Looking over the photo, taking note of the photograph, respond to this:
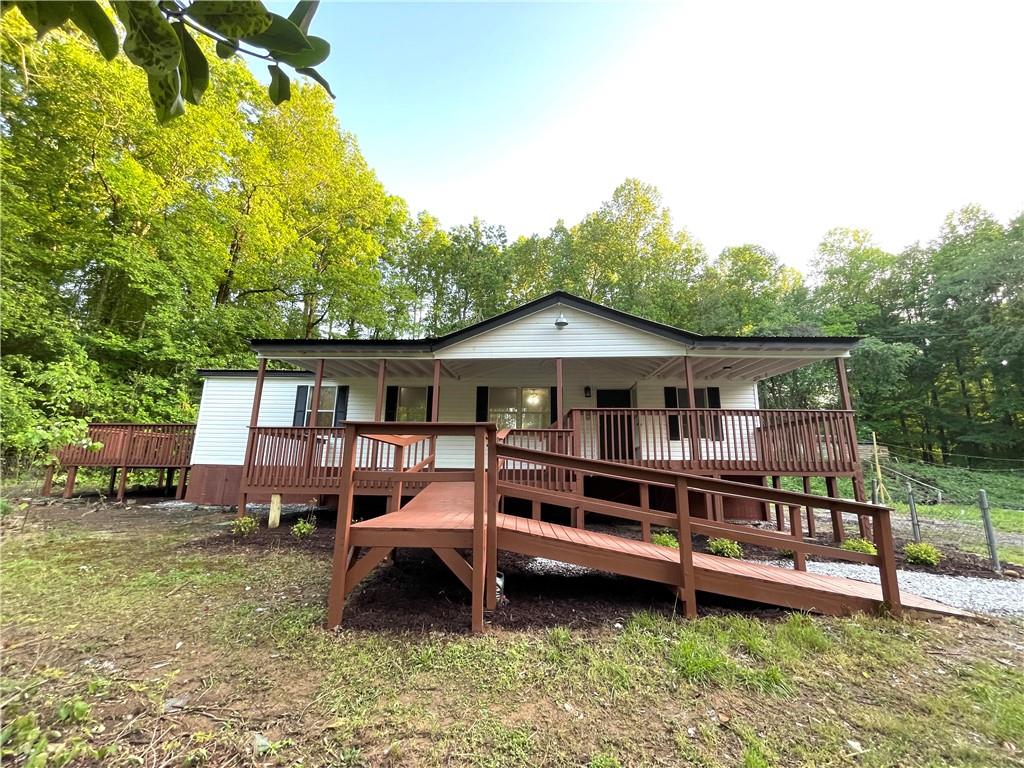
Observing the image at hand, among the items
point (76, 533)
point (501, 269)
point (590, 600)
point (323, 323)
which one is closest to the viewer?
point (590, 600)

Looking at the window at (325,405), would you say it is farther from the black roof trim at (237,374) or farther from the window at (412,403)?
the window at (412,403)

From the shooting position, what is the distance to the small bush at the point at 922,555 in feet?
18.1

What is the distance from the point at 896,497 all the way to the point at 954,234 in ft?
61.7

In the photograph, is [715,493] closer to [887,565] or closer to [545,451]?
[887,565]

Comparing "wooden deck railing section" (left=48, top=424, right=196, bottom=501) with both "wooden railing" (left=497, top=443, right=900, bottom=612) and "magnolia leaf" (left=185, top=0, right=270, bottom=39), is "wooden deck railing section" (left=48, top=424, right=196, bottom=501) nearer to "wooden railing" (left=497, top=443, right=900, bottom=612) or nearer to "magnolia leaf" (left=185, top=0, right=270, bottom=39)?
"wooden railing" (left=497, top=443, right=900, bottom=612)

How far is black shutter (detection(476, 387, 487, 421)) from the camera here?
10.6 metres

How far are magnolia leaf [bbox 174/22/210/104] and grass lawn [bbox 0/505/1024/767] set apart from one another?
2.74 metres

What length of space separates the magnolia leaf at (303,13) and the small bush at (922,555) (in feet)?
28.3

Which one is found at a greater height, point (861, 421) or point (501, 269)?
point (501, 269)

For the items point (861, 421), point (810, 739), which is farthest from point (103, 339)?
point (861, 421)

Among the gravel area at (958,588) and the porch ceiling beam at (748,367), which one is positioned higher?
the porch ceiling beam at (748,367)

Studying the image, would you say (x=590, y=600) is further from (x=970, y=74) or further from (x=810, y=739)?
(x=970, y=74)

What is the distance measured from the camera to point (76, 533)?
6465 mm

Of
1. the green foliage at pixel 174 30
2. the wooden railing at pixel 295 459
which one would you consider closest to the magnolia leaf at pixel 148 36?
the green foliage at pixel 174 30
